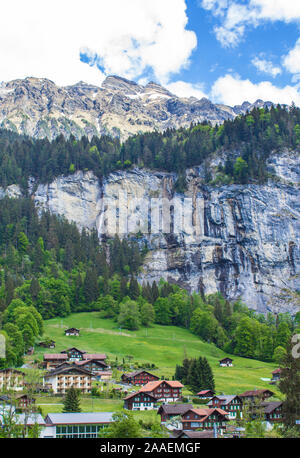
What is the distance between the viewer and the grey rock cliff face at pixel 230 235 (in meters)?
147

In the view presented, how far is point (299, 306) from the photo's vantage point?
455 ft

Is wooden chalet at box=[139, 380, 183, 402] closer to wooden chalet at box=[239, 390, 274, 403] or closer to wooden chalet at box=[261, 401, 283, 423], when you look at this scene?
wooden chalet at box=[239, 390, 274, 403]

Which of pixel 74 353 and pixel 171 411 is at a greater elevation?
pixel 74 353

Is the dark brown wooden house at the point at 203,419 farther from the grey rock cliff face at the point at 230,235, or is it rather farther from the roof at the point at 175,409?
the grey rock cliff face at the point at 230,235

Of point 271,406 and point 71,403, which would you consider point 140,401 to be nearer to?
point 71,403

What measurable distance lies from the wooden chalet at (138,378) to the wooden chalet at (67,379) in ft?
20.3

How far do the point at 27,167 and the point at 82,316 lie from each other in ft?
271

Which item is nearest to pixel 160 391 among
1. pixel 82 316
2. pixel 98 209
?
pixel 82 316

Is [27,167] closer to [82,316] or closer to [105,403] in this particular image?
[82,316]

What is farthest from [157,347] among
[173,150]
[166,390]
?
[173,150]

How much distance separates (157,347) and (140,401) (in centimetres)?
3493

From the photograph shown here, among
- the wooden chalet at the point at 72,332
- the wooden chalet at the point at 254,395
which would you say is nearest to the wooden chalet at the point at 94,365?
the wooden chalet at the point at 72,332

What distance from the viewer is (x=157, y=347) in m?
97.0

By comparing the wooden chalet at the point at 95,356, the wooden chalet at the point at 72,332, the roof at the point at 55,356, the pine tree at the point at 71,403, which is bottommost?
the pine tree at the point at 71,403
